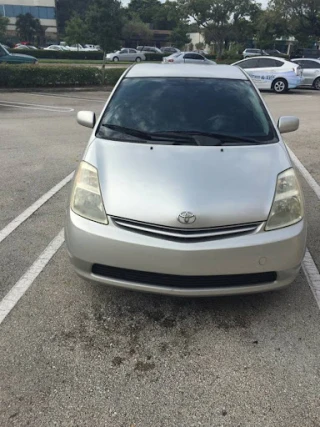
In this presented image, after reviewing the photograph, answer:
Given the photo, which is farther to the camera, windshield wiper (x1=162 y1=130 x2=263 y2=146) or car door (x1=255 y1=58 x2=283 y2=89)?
car door (x1=255 y1=58 x2=283 y2=89)

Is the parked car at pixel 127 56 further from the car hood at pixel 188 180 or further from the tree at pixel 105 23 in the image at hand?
the car hood at pixel 188 180

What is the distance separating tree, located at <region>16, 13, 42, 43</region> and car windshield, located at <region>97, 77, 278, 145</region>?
66767 mm

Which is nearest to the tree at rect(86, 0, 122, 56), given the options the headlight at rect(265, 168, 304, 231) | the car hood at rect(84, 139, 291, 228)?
the car hood at rect(84, 139, 291, 228)

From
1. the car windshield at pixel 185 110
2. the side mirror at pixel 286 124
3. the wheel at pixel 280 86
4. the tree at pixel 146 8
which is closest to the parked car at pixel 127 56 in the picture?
the wheel at pixel 280 86

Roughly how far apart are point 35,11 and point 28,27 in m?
8.59

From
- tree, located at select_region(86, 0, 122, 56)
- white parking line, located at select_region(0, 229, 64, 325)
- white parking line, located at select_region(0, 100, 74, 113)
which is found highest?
tree, located at select_region(86, 0, 122, 56)

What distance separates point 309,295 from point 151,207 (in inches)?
58.2

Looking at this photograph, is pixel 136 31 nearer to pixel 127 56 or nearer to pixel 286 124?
pixel 127 56

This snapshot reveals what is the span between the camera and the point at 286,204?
2.73 meters

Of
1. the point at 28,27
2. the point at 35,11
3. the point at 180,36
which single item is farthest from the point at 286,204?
the point at 35,11

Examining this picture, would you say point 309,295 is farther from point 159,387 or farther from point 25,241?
point 25,241

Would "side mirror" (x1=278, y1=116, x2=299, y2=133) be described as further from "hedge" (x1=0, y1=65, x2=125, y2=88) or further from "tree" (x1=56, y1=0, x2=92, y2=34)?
"tree" (x1=56, y1=0, x2=92, y2=34)

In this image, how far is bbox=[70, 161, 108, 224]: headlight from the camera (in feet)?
8.78

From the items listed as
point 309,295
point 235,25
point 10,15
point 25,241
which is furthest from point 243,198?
point 10,15
